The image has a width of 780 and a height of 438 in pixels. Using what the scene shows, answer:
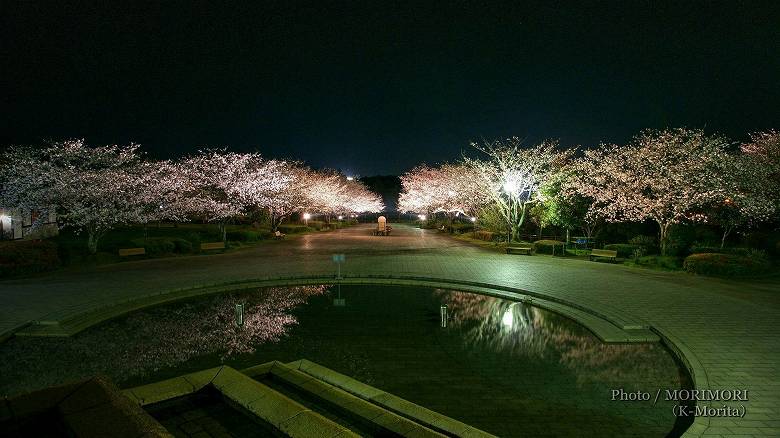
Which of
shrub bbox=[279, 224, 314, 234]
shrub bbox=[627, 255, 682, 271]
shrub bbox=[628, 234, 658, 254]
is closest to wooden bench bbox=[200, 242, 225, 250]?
shrub bbox=[279, 224, 314, 234]

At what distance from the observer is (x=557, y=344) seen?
8.80 metres

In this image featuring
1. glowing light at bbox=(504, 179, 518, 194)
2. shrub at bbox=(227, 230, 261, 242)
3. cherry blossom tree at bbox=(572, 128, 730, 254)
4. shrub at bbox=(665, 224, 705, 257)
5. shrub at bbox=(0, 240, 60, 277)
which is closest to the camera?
shrub at bbox=(0, 240, 60, 277)

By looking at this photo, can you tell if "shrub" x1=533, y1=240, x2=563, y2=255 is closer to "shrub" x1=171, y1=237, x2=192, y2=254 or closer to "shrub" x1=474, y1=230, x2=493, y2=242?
"shrub" x1=474, y1=230, x2=493, y2=242

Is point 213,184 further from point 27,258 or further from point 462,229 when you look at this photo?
point 462,229

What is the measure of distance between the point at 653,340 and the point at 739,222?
18.7 m

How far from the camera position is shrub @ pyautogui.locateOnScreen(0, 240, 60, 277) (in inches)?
659

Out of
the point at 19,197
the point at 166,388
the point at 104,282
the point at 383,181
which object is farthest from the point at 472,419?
the point at 383,181

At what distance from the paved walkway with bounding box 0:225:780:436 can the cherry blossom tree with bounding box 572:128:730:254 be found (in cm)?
396

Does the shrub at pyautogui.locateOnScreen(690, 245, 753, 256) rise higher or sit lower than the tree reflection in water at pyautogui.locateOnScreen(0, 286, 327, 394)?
higher

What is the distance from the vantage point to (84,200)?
2119 centimetres

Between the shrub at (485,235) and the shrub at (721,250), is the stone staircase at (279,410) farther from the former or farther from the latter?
the shrub at (485,235)

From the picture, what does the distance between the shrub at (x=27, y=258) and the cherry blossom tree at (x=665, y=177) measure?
26.6m

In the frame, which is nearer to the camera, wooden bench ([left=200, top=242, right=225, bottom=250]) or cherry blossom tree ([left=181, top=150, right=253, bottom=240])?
wooden bench ([left=200, top=242, right=225, bottom=250])

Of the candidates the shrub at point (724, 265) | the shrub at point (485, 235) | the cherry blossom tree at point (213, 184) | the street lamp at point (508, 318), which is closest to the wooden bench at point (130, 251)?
the cherry blossom tree at point (213, 184)
